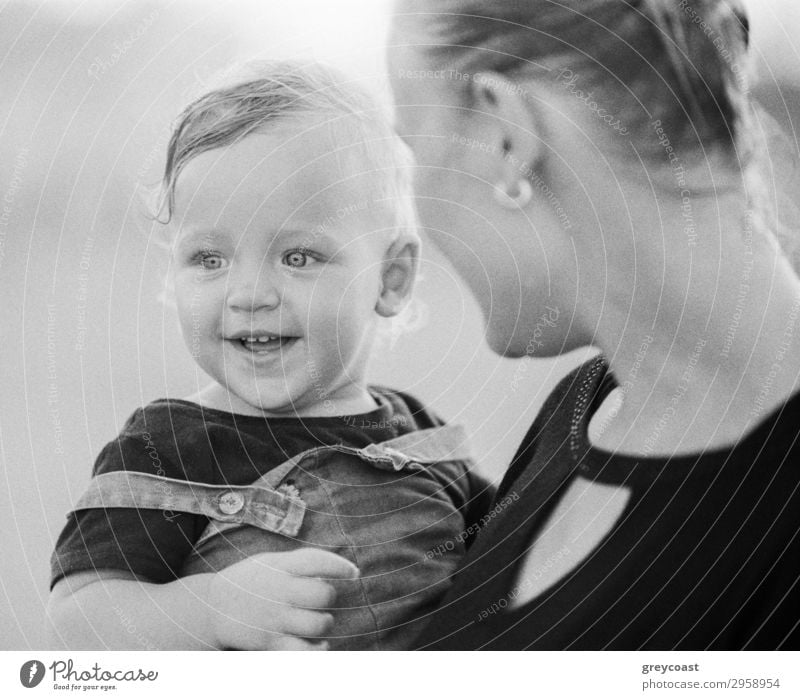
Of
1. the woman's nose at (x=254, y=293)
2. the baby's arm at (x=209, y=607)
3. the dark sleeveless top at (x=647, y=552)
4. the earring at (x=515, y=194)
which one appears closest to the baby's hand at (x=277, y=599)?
the baby's arm at (x=209, y=607)

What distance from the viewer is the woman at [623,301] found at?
0.93 metres

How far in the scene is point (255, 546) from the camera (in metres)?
0.88

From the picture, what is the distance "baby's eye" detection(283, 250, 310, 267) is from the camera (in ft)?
A: 2.88

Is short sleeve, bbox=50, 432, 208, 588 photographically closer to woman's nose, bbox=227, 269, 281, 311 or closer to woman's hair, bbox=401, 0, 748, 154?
woman's nose, bbox=227, 269, 281, 311

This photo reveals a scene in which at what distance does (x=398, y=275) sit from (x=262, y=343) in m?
0.13

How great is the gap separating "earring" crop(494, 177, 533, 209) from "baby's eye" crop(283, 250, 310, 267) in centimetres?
19

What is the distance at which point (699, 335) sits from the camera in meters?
0.96

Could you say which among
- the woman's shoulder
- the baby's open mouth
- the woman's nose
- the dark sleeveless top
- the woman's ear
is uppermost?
the woman's ear

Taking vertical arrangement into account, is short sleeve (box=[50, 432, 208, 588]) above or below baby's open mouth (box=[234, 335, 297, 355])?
below

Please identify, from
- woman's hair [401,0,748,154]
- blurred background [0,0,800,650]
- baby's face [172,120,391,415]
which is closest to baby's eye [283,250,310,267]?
baby's face [172,120,391,415]

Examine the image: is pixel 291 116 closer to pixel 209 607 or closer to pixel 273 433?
pixel 273 433
